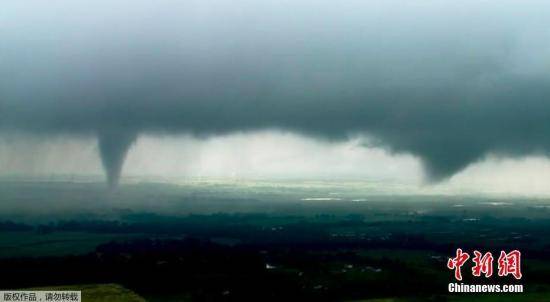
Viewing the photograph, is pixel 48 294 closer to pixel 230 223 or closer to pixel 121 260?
pixel 121 260

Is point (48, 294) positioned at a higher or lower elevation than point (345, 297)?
higher

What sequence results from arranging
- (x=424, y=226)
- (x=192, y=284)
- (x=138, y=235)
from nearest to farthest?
1. (x=192, y=284)
2. (x=138, y=235)
3. (x=424, y=226)

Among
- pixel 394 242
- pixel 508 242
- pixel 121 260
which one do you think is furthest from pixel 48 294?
pixel 508 242

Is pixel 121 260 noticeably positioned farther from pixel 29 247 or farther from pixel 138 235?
pixel 138 235

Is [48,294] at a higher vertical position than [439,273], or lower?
higher

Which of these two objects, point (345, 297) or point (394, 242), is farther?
point (394, 242)

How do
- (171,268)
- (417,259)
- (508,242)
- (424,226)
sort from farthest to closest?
(424,226) < (508,242) < (417,259) < (171,268)

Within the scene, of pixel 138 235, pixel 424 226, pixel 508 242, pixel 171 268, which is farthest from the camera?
pixel 424 226

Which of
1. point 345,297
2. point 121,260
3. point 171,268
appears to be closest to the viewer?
point 345,297

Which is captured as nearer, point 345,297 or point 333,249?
point 345,297

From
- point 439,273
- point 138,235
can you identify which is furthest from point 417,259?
point 138,235
